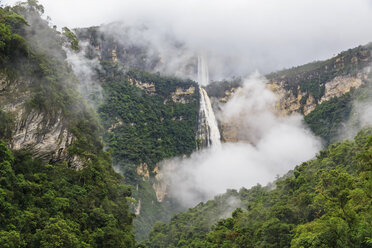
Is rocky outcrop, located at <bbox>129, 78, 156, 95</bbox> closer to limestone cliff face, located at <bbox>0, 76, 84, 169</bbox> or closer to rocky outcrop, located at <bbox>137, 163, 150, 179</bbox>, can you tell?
rocky outcrop, located at <bbox>137, 163, 150, 179</bbox>

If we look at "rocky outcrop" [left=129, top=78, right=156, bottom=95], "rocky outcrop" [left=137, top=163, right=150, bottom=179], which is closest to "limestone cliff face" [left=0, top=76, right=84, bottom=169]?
"rocky outcrop" [left=137, top=163, right=150, bottom=179]

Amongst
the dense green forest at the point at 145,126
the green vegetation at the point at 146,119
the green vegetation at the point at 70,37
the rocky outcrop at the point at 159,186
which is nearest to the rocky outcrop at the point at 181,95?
the dense green forest at the point at 145,126

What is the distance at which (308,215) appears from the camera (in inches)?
1254

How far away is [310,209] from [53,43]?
30.2 metres

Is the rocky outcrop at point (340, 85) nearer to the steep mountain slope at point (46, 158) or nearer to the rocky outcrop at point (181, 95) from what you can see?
the rocky outcrop at point (181, 95)

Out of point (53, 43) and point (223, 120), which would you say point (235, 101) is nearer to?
point (223, 120)

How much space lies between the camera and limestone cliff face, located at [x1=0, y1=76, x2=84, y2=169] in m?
27.9

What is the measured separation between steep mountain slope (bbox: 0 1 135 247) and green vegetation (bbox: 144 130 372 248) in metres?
12.3

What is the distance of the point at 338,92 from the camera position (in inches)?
3324

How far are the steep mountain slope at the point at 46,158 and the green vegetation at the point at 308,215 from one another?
40.5 feet

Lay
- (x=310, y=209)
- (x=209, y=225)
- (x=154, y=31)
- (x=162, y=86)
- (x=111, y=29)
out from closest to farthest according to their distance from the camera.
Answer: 1. (x=310, y=209)
2. (x=209, y=225)
3. (x=162, y=86)
4. (x=111, y=29)
5. (x=154, y=31)

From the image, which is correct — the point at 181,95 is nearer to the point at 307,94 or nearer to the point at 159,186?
the point at 159,186

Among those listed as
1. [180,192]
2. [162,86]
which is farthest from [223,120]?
[180,192]

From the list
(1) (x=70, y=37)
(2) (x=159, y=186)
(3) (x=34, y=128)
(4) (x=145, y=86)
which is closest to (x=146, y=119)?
(4) (x=145, y=86)
